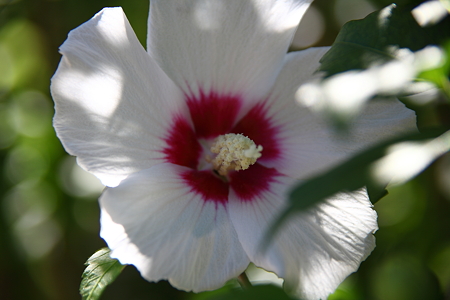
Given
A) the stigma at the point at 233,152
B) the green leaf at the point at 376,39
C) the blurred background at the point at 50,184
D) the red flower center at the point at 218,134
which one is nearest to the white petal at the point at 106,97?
the red flower center at the point at 218,134

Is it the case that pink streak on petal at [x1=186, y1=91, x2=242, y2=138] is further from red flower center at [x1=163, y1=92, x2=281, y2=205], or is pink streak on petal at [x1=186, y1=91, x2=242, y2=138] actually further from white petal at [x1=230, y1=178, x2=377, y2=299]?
white petal at [x1=230, y1=178, x2=377, y2=299]

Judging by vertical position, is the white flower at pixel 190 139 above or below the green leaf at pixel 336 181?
below

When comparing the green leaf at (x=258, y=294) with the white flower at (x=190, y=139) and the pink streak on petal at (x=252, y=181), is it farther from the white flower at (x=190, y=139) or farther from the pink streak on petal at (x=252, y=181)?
the pink streak on petal at (x=252, y=181)

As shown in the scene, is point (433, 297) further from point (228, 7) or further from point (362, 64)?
point (228, 7)

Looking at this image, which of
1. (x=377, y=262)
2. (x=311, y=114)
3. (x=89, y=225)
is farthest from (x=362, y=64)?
(x=89, y=225)

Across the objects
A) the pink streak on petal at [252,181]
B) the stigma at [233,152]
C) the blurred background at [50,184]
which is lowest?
the blurred background at [50,184]

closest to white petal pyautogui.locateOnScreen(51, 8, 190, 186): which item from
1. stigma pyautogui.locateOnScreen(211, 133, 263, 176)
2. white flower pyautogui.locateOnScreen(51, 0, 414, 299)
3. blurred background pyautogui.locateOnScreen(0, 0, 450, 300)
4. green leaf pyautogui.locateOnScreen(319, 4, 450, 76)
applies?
white flower pyautogui.locateOnScreen(51, 0, 414, 299)
